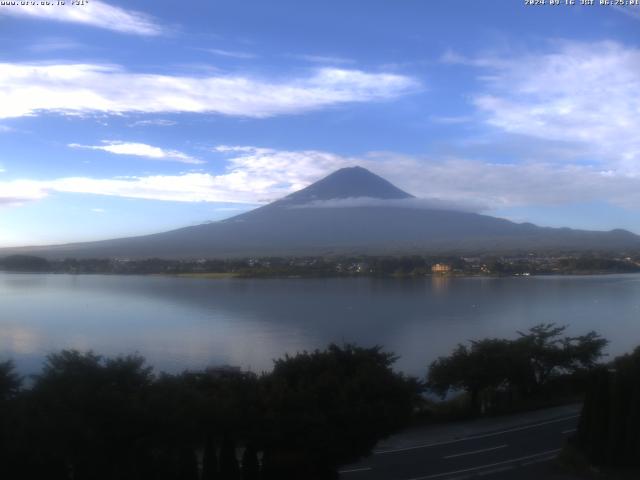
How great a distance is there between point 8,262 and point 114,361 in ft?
43.5

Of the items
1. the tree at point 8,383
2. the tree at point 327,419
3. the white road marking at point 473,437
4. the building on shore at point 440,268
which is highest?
the building on shore at point 440,268

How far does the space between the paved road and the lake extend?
120 inches

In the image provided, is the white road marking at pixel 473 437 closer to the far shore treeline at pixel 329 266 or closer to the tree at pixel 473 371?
the tree at pixel 473 371

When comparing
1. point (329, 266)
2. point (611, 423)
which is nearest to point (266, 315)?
point (611, 423)

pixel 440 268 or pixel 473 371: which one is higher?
pixel 440 268

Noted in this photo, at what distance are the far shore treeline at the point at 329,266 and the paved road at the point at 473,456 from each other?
1290 centimetres

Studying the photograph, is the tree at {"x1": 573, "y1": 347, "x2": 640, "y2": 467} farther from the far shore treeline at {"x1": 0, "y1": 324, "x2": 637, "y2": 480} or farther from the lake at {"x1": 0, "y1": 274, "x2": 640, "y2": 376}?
the lake at {"x1": 0, "y1": 274, "x2": 640, "y2": 376}

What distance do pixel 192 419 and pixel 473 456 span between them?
319 centimetres

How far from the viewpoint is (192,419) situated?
14.5ft

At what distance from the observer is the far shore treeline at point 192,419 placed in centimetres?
420

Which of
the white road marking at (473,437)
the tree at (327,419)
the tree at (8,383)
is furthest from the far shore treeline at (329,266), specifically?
the tree at (327,419)

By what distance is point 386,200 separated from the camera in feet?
184

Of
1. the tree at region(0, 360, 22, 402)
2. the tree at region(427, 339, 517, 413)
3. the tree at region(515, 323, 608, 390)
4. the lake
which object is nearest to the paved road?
the tree at region(427, 339, 517, 413)

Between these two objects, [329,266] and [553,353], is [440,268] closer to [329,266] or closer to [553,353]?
[329,266]
